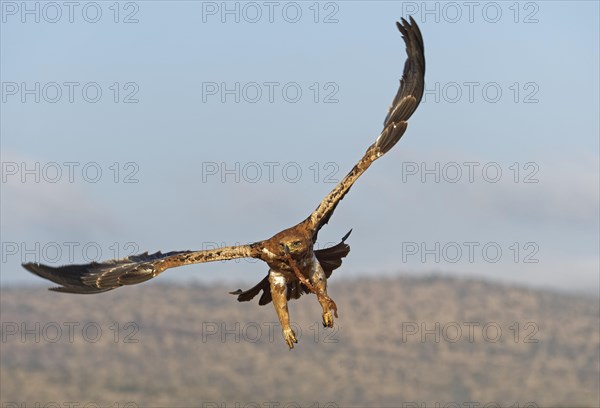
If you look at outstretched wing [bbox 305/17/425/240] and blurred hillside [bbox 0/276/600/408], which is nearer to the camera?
outstretched wing [bbox 305/17/425/240]

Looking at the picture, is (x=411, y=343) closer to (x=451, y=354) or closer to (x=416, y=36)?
(x=451, y=354)

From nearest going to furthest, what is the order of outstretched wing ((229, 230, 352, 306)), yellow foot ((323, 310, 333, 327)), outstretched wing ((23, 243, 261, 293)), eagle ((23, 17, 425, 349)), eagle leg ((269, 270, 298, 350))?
yellow foot ((323, 310, 333, 327)) < eagle ((23, 17, 425, 349)) < outstretched wing ((23, 243, 261, 293)) < eagle leg ((269, 270, 298, 350)) < outstretched wing ((229, 230, 352, 306))

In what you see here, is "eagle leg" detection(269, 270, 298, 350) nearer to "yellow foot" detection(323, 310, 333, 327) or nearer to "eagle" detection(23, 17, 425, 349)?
"eagle" detection(23, 17, 425, 349)

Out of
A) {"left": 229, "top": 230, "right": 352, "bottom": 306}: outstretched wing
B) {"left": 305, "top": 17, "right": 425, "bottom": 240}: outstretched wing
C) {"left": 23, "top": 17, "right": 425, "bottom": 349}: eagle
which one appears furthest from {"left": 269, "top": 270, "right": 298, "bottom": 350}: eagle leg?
{"left": 305, "top": 17, "right": 425, "bottom": 240}: outstretched wing

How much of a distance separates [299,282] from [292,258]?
3.83 feet

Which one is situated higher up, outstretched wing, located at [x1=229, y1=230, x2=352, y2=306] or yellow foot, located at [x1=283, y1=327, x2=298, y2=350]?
outstretched wing, located at [x1=229, y1=230, x2=352, y2=306]

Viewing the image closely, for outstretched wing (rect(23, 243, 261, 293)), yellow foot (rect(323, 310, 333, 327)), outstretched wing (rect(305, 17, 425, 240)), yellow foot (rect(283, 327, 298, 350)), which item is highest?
outstretched wing (rect(305, 17, 425, 240))

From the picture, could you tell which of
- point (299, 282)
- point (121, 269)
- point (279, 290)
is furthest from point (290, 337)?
point (121, 269)

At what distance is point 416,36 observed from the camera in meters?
24.3

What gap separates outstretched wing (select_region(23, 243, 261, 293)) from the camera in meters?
22.0

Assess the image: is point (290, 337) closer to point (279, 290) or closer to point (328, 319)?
point (328, 319)

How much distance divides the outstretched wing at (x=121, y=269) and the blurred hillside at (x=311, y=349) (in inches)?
2607

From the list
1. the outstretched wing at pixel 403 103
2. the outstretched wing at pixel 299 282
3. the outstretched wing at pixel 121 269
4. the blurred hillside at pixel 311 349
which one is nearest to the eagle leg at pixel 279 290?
the outstretched wing at pixel 299 282

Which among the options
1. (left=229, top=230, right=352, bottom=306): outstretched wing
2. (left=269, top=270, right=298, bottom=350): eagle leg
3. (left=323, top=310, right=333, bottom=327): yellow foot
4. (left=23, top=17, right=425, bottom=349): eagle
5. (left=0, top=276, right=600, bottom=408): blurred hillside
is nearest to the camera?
(left=323, top=310, right=333, bottom=327): yellow foot
